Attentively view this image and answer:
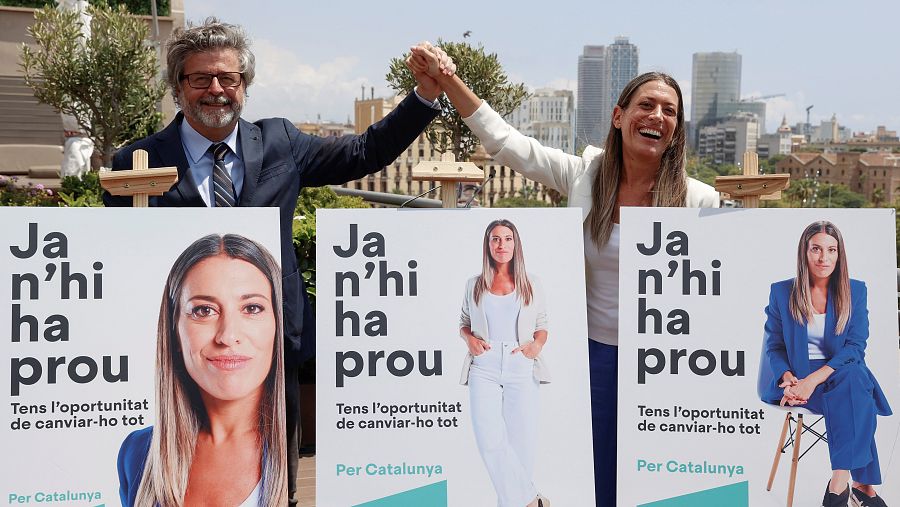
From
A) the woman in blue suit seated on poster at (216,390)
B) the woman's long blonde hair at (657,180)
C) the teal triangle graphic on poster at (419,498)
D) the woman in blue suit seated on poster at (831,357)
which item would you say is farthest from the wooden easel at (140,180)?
the woman in blue suit seated on poster at (831,357)

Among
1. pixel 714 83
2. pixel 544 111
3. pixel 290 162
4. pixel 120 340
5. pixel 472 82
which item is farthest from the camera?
pixel 714 83

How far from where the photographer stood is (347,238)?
2.37 meters

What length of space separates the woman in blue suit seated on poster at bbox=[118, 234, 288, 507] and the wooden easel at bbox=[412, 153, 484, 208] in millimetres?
515

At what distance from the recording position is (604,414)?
258 cm

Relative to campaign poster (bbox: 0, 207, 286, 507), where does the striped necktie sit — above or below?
above

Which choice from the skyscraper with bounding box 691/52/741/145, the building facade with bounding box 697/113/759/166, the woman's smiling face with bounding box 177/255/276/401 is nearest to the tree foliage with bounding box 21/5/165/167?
the woman's smiling face with bounding box 177/255/276/401

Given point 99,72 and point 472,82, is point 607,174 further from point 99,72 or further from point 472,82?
point 99,72

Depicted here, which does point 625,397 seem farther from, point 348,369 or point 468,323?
point 348,369

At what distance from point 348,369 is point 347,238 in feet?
1.11

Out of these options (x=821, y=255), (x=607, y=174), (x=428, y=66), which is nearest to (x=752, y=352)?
(x=821, y=255)

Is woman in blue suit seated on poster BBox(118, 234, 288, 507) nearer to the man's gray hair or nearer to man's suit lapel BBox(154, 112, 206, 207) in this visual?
man's suit lapel BBox(154, 112, 206, 207)

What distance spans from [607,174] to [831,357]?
0.77 m

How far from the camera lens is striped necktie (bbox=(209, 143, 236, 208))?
240 centimetres

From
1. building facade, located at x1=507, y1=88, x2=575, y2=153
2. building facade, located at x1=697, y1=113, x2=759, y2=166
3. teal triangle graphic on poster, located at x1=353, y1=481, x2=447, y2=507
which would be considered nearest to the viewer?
teal triangle graphic on poster, located at x1=353, y1=481, x2=447, y2=507
